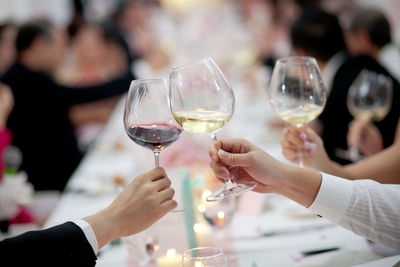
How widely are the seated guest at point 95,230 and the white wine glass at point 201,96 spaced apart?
0.44 feet

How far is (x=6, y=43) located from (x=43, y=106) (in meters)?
1.21

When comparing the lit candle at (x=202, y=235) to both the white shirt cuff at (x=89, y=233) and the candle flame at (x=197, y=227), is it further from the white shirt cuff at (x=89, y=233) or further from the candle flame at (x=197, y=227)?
the white shirt cuff at (x=89, y=233)

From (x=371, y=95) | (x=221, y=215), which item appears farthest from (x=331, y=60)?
(x=221, y=215)

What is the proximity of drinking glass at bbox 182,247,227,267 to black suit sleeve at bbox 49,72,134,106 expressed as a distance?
8.47 ft

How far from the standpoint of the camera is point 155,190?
3.55 feet

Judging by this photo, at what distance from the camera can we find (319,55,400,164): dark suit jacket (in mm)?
2551

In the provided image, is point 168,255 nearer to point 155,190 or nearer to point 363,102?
point 155,190

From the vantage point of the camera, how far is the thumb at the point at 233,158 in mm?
1089

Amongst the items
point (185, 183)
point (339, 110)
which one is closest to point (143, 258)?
point (185, 183)

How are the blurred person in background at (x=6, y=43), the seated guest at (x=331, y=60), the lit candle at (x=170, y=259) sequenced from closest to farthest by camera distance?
the lit candle at (x=170, y=259) < the seated guest at (x=331, y=60) < the blurred person in background at (x=6, y=43)

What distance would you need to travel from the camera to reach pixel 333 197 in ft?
3.85

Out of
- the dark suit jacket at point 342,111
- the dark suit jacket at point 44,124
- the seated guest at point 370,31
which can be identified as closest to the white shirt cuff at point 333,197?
the dark suit jacket at point 342,111

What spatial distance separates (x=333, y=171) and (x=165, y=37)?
387cm

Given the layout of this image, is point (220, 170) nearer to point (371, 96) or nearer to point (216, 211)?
point (216, 211)
